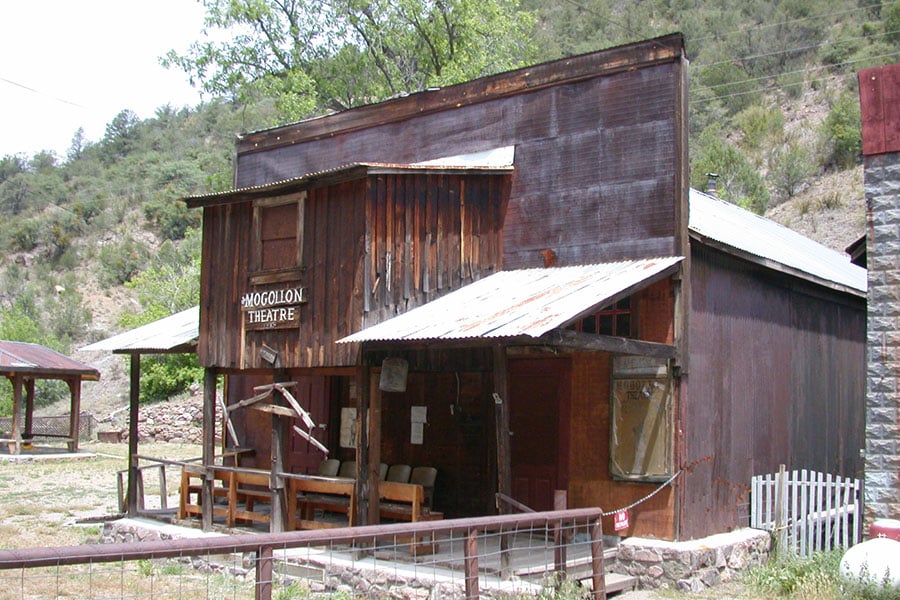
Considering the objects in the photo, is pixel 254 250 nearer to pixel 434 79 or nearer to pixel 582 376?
pixel 582 376

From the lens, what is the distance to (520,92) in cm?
1249

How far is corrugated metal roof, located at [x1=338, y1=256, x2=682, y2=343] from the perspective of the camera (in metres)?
9.09

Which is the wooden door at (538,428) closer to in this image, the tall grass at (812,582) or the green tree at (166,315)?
the tall grass at (812,582)

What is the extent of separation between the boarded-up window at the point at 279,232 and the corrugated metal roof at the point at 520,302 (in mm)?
1788

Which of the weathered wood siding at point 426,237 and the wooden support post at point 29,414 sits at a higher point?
the weathered wood siding at point 426,237

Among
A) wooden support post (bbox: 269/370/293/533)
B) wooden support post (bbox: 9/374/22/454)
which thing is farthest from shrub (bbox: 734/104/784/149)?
wooden support post (bbox: 269/370/293/533)

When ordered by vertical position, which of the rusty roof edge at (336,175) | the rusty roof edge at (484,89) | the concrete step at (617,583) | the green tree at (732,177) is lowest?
the concrete step at (617,583)

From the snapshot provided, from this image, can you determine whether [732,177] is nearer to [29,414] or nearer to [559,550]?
[29,414]

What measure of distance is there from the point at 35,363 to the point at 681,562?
22.3 meters

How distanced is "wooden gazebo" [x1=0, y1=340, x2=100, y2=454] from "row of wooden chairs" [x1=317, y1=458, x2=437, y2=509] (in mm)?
16563

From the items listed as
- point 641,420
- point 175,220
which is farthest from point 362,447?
point 175,220

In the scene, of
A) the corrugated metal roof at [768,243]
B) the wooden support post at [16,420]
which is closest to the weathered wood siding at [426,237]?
the corrugated metal roof at [768,243]

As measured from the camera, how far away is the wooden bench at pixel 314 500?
1132 centimetres

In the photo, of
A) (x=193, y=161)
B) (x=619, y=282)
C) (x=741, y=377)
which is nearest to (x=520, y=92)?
(x=619, y=282)
